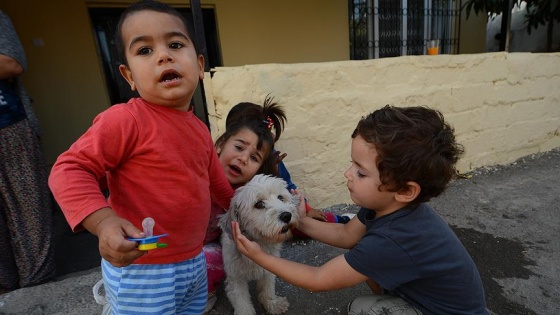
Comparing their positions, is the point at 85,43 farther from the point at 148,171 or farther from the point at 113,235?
the point at 113,235

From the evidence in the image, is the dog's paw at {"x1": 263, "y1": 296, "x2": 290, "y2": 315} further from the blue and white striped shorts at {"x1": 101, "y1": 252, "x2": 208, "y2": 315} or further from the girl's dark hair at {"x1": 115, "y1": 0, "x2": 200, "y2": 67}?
the girl's dark hair at {"x1": 115, "y1": 0, "x2": 200, "y2": 67}

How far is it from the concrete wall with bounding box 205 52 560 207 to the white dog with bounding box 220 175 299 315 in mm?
1052

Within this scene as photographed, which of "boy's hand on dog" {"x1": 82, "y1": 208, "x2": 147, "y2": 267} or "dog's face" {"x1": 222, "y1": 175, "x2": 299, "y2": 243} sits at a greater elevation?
"boy's hand on dog" {"x1": 82, "y1": 208, "x2": 147, "y2": 267}

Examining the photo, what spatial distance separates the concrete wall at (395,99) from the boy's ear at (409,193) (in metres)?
1.60

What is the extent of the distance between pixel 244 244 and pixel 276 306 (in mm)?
652

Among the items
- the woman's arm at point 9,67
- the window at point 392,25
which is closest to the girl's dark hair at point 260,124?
the woman's arm at point 9,67

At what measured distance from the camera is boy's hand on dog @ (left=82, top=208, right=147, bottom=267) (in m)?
0.85

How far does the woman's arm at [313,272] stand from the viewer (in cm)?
135

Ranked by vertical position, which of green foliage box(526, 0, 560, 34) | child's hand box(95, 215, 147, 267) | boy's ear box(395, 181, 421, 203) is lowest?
boy's ear box(395, 181, 421, 203)

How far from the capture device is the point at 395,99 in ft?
11.0

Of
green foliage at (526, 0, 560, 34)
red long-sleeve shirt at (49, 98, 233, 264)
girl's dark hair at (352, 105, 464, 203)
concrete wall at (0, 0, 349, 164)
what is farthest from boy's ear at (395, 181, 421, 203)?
green foliage at (526, 0, 560, 34)

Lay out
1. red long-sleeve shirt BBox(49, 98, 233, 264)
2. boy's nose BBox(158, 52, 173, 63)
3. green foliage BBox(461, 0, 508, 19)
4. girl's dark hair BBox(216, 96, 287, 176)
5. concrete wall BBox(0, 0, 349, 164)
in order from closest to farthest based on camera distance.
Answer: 1. red long-sleeve shirt BBox(49, 98, 233, 264)
2. boy's nose BBox(158, 52, 173, 63)
3. girl's dark hair BBox(216, 96, 287, 176)
4. concrete wall BBox(0, 0, 349, 164)
5. green foliage BBox(461, 0, 508, 19)

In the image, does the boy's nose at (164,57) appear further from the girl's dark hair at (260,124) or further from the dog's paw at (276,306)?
the dog's paw at (276,306)

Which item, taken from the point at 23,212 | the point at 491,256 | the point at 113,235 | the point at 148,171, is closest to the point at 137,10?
the point at 148,171
